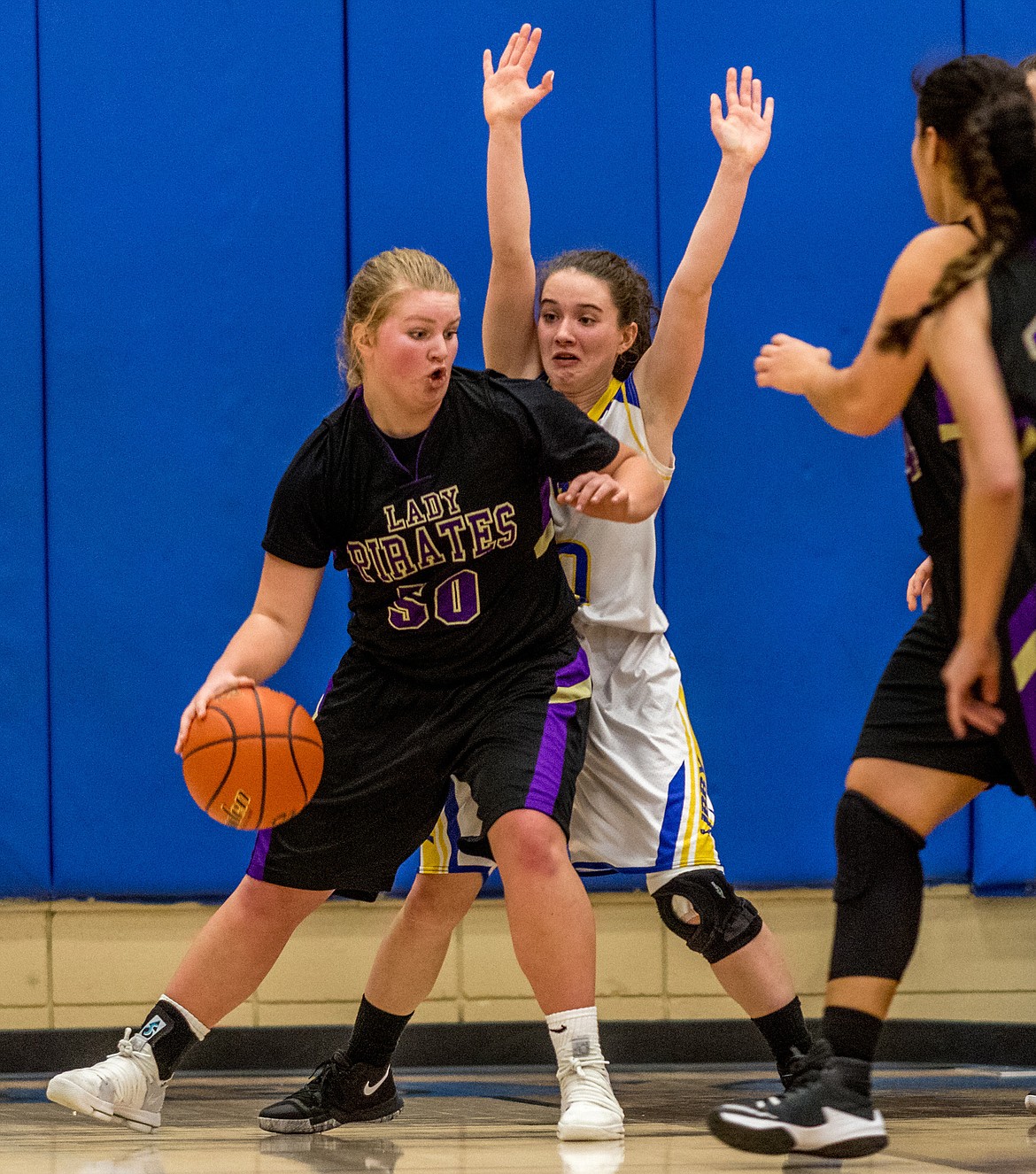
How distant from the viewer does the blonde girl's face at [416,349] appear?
10.1 feet

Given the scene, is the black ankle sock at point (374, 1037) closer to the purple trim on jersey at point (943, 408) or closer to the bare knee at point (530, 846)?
the bare knee at point (530, 846)

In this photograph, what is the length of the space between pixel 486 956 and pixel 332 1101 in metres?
1.34

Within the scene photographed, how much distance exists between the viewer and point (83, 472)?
15.0 ft

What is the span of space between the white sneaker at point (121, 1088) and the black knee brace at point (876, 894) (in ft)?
4.70

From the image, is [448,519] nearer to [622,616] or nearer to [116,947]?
[622,616]

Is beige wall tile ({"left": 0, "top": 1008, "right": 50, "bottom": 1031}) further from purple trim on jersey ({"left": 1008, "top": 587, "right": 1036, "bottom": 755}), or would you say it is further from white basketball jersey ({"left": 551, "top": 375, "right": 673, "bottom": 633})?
purple trim on jersey ({"left": 1008, "top": 587, "right": 1036, "bottom": 755})

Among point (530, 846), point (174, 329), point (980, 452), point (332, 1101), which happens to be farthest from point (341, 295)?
point (980, 452)

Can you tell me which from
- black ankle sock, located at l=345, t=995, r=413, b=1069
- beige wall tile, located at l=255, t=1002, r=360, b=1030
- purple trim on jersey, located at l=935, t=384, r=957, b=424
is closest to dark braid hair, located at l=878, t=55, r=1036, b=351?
purple trim on jersey, located at l=935, t=384, r=957, b=424

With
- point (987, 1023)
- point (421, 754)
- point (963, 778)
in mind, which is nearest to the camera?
point (963, 778)

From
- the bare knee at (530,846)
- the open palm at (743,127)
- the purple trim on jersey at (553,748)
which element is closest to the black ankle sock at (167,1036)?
the bare knee at (530,846)

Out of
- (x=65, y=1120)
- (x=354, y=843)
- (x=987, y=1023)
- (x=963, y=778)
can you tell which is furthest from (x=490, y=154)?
(x=987, y=1023)

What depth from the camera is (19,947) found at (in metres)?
4.52

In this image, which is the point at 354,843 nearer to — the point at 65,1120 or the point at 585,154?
the point at 65,1120

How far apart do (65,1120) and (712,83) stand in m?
3.33
